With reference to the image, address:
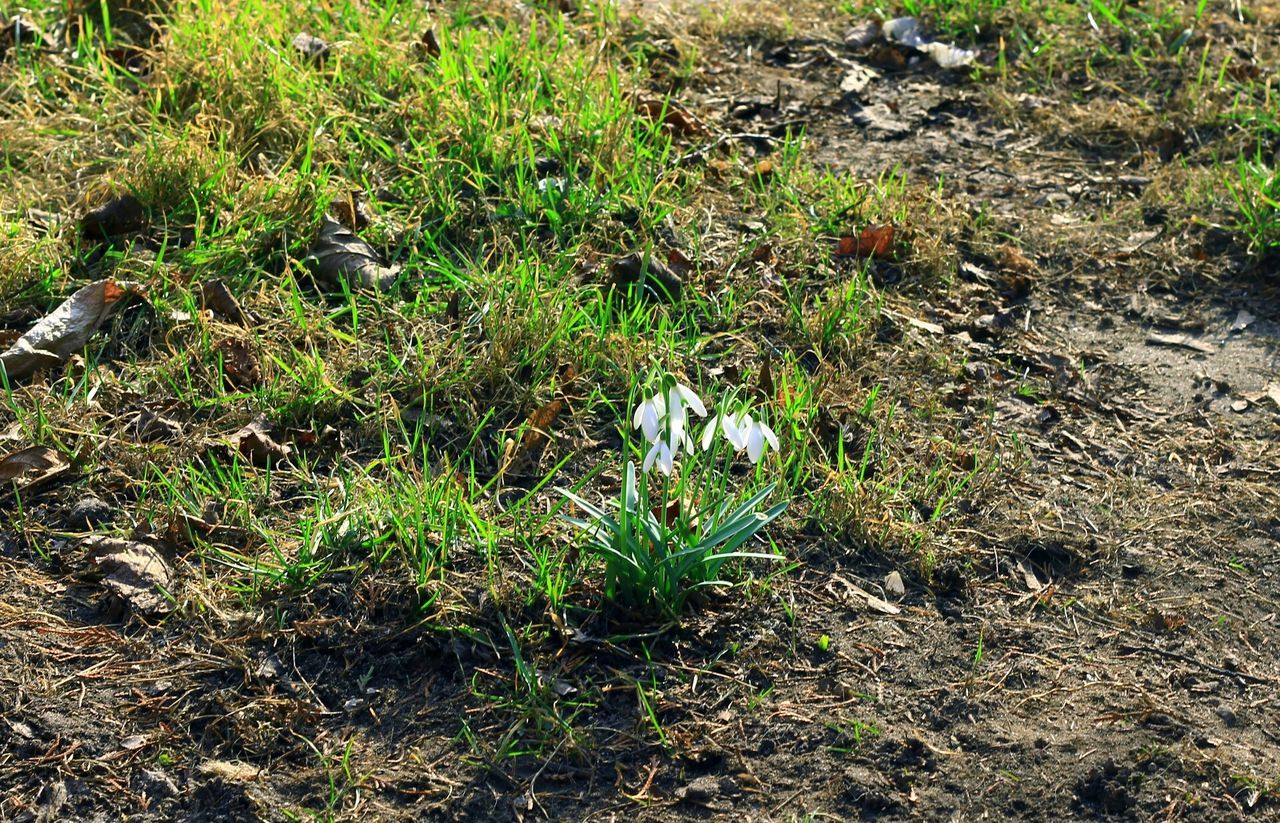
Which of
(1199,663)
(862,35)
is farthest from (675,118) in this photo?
(1199,663)

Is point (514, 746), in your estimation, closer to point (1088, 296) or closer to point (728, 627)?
point (728, 627)

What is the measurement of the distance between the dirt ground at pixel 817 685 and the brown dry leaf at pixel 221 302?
76cm

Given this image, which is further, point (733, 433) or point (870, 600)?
point (870, 600)

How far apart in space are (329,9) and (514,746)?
3.25m

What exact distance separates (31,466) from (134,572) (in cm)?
51

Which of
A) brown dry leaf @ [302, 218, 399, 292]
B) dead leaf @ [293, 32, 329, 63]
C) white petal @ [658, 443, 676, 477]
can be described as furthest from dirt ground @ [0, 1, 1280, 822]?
dead leaf @ [293, 32, 329, 63]

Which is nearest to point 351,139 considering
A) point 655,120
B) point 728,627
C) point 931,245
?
point 655,120

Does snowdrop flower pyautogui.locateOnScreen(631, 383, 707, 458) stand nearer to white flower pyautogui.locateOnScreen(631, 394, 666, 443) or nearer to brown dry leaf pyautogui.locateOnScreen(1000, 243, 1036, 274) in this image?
white flower pyautogui.locateOnScreen(631, 394, 666, 443)

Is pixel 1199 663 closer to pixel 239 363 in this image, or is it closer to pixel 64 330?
pixel 239 363

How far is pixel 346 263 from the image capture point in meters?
3.80

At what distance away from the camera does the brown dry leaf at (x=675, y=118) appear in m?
4.64

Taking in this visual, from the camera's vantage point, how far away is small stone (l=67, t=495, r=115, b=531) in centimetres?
302

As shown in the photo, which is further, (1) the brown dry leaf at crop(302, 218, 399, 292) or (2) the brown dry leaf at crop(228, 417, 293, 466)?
(1) the brown dry leaf at crop(302, 218, 399, 292)

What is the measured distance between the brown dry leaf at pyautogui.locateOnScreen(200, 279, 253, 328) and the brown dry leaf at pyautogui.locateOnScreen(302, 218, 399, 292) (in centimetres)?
27
